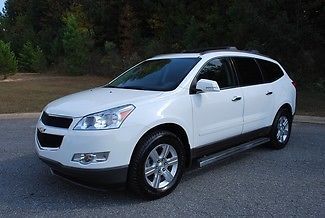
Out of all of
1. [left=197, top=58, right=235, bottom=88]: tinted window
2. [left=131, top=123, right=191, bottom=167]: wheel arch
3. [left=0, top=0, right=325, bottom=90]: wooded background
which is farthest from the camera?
[left=0, top=0, right=325, bottom=90]: wooded background

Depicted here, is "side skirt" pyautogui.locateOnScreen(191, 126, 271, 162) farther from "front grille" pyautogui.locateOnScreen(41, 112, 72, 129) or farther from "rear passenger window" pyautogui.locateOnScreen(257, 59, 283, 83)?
"front grille" pyautogui.locateOnScreen(41, 112, 72, 129)

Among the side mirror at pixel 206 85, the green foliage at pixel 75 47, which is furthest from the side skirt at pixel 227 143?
the green foliage at pixel 75 47

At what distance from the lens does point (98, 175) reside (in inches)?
175

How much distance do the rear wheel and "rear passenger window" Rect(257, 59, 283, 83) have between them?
60 centimetres

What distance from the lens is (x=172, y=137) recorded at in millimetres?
4957

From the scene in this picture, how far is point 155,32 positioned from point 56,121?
2486 cm

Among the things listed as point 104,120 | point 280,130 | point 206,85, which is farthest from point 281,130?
point 104,120

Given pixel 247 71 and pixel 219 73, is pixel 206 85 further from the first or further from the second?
pixel 247 71

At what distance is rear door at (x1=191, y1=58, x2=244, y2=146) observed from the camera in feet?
17.5

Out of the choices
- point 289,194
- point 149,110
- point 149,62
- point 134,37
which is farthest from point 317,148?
point 134,37

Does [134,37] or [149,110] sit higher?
[149,110]

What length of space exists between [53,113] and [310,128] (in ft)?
20.1

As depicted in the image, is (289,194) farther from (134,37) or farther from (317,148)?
(134,37)

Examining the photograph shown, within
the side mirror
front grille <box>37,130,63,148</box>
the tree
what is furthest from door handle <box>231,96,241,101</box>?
the tree
